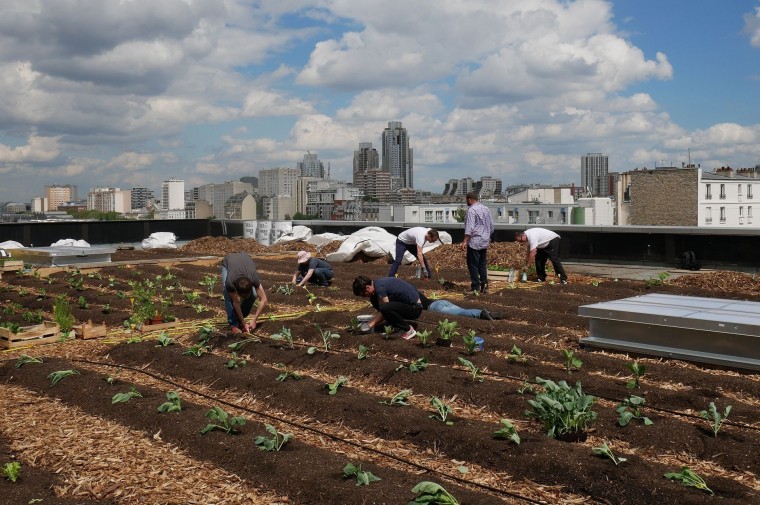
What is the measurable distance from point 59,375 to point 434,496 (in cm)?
462

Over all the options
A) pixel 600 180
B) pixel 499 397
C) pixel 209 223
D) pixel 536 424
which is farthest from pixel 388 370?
pixel 600 180

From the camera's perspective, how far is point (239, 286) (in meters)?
8.55

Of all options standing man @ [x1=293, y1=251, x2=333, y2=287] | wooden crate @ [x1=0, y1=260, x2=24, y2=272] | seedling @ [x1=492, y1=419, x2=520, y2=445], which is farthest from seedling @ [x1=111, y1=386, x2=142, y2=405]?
wooden crate @ [x1=0, y1=260, x2=24, y2=272]

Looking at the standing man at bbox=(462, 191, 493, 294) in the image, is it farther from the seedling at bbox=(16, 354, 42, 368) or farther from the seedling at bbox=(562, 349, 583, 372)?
the seedling at bbox=(16, 354, 42, 368)

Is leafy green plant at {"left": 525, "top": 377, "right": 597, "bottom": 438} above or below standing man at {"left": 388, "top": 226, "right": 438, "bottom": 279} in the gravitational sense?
below

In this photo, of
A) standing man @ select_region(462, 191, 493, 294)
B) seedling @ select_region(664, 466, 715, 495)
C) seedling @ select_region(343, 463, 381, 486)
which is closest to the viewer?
seedling @ select_region(664, 466, 715, 495)

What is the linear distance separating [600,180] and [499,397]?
149 metres

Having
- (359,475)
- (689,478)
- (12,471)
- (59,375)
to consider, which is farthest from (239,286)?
(689,478)

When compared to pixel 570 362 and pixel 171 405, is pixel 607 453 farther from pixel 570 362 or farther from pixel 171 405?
pixel 171 405

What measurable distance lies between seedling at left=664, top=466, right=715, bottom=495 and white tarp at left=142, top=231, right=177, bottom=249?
74.4 ft

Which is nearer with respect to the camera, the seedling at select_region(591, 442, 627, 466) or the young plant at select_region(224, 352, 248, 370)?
A: the seedling at select_region(591, 442, 627, 466)

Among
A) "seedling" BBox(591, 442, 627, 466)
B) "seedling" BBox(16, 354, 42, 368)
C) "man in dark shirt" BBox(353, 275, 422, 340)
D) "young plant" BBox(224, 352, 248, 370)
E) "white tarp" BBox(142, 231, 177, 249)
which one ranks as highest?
"white tarp" BBox(142, 231, 177, 249)

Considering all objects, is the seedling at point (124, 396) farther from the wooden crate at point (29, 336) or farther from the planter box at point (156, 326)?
the planter box at point (156, 326)

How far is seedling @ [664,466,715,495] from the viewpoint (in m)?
4.36
